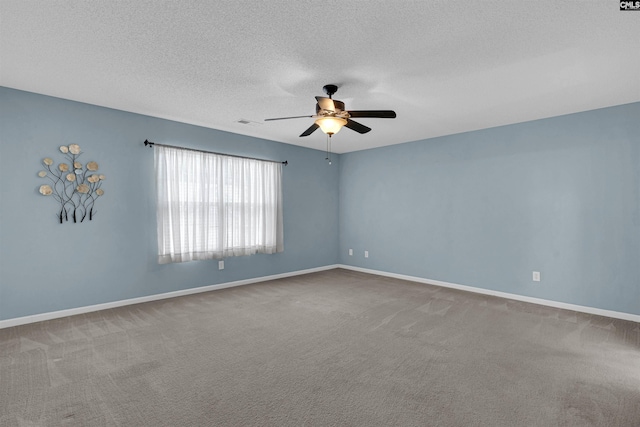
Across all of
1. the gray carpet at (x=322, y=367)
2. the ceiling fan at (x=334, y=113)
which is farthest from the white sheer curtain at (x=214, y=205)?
the ceiling fan at (x=334, y=113)

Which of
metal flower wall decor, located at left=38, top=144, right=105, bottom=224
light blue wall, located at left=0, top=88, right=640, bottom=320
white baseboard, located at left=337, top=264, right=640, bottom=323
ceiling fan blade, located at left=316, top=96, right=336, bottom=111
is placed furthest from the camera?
white baseboard, located at left=337, top=264, right=640, bottom=323

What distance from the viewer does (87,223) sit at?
13.5 ft

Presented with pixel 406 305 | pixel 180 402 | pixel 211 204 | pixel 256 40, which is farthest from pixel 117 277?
pixel 406 305

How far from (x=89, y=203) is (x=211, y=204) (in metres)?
1.61

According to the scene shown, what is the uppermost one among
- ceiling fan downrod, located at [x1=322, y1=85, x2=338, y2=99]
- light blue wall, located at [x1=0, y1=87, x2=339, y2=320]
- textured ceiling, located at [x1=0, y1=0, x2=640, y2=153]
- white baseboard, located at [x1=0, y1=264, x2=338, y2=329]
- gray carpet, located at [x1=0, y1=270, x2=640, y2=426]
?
textured ceiling, located at [x1=0, y1=0, x2=640, y2=153]

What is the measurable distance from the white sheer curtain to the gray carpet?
42.2 inches

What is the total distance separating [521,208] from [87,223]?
236 inches

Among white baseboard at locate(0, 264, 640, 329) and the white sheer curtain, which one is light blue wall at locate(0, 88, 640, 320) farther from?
the white sheer curtain

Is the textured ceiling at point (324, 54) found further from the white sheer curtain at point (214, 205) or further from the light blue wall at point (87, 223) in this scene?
the white sheer curtain at point (214, 205)

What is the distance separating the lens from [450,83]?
3.40m

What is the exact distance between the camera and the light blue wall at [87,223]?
3629 millimetres

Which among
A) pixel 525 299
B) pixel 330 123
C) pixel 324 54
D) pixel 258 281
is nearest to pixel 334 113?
pixel 330 123

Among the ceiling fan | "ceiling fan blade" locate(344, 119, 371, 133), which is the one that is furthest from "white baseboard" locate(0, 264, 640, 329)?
"ceiling fan blade" locate(344, 119, 371, 133)

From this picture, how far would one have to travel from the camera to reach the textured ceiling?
2.20 metres
